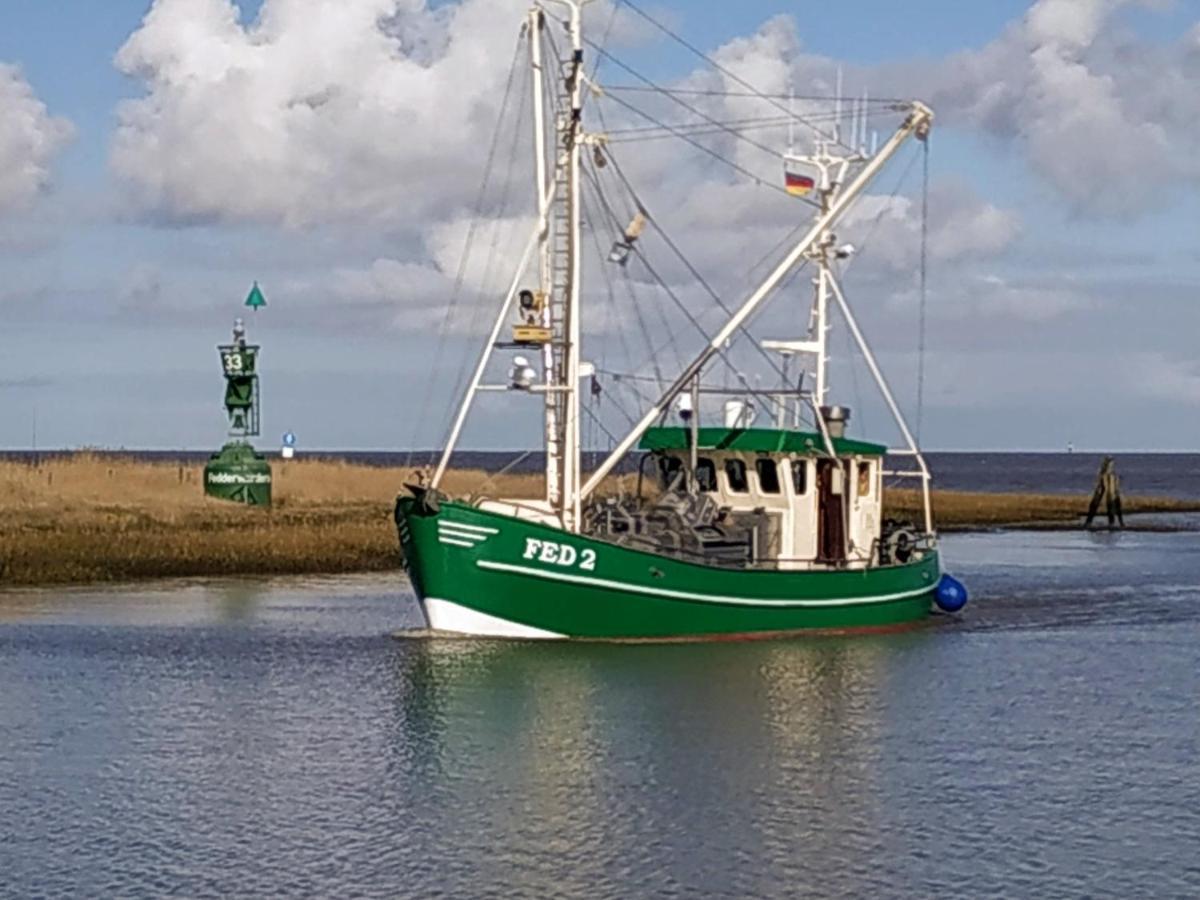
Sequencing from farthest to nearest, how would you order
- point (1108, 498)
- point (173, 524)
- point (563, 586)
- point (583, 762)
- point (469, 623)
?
point (1108, 498) → point (173, 524) → point (469, 623) → point (563, 586) → point (583, 762)

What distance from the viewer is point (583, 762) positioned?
74.6 ft

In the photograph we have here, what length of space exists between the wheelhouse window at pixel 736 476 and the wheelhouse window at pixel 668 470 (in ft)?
2.46

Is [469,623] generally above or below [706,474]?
below

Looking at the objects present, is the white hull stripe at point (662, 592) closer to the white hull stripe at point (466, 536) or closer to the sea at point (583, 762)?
the white hull stripe at point (466, 536)

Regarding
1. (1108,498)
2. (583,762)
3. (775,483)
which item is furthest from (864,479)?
(1108,498)

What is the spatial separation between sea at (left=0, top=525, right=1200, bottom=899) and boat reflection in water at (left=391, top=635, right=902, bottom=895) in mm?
51

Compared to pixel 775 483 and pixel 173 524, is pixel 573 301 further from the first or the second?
pixel 173 524

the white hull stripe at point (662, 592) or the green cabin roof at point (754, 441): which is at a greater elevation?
the green cabin roof at point (754, 441)

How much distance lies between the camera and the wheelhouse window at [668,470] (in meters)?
34.2

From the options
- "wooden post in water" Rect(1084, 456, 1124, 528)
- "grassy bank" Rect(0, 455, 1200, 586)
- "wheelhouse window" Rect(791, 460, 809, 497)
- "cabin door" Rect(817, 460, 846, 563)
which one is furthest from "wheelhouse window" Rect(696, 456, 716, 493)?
"wooden post in water" Rect(1084, 456, 1124, 528)

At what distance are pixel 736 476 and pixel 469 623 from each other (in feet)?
19.2

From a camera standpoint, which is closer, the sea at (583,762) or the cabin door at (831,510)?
the sea at (583,762)

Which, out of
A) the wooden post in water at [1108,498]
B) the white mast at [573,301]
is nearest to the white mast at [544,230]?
the white mast at [573,301]

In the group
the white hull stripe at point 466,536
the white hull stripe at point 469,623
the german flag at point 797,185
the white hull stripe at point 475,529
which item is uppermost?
the german flag at point 797,185
